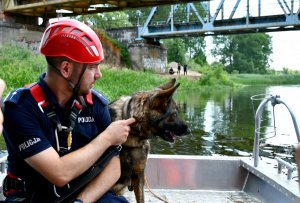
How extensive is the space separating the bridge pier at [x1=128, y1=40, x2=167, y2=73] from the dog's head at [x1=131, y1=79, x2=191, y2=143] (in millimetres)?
33109

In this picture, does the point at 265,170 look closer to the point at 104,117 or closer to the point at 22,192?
the point at 104,117

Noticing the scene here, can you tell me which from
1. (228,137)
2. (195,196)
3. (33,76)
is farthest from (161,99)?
(33,76)

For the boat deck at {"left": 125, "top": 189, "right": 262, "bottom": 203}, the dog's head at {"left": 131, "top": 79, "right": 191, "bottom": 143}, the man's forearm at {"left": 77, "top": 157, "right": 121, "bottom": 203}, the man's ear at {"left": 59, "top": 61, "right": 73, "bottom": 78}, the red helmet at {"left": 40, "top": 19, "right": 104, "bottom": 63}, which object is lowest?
the boat deck at {"left": 125, "top": 189, "right": 262, "bottom": 203}

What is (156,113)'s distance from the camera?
333 centimetres

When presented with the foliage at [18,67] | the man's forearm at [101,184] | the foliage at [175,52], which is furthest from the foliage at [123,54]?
the man's forearm at [101,184]

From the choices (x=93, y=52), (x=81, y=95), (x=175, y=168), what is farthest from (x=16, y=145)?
(x=175, y=168)

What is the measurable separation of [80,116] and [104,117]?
7.1 inches

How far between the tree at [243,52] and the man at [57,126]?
289 feet

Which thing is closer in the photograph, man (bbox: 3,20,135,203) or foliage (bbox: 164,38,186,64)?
man (bbox: 3,20,135,203)

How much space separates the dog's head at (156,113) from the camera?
328cm

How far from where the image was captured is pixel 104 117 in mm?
2363

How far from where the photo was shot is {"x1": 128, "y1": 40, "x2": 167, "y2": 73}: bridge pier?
3675cm

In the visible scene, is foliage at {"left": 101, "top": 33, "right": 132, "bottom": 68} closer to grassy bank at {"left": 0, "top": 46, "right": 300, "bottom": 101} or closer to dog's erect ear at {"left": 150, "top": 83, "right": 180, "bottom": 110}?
grassy bank at {"left": 0, "top": 46, "right": 300, "bottom": 101}

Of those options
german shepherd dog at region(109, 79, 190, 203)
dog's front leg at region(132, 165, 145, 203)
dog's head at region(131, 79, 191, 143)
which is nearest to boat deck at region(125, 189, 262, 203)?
dog's front leg at region(132, 165, 145, 203)
